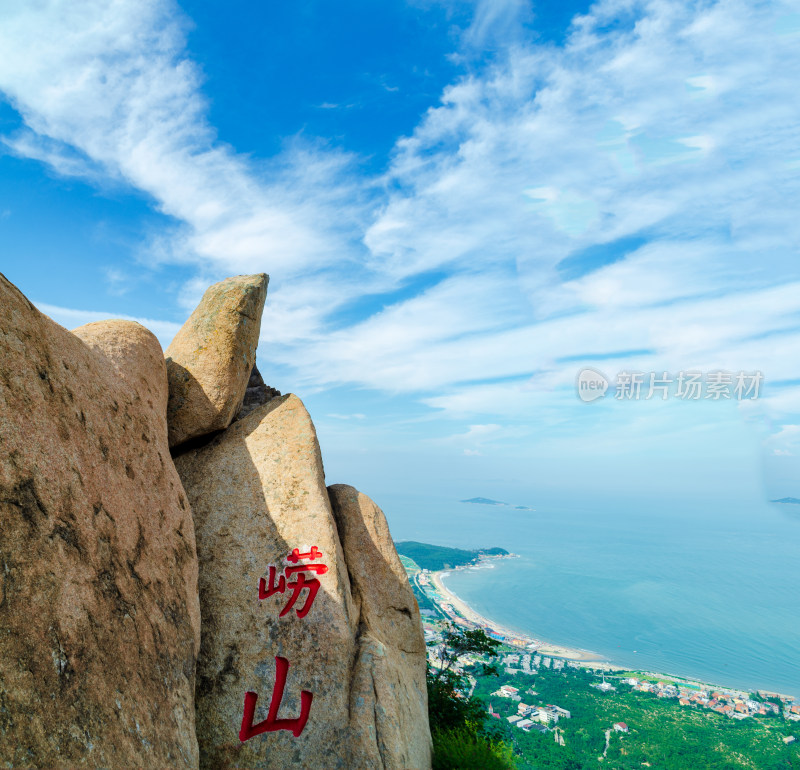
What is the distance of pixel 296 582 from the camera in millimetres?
7926

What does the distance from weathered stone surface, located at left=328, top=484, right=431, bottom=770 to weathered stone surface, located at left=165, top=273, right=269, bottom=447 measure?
3047 mm

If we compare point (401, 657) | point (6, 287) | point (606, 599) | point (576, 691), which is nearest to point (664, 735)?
point (576, 691)

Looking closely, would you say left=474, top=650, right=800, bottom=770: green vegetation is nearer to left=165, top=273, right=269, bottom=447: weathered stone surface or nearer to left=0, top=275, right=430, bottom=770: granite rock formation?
left=0, top=275, right=430, bottom=770: granite rock formation

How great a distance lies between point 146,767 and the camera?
446cm

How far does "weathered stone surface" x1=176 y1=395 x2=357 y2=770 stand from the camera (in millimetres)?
6852

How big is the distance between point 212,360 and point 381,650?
6.24 meters

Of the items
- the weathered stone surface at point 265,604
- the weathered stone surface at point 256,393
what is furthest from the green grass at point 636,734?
Result: the weathered stone surface at point 256,393

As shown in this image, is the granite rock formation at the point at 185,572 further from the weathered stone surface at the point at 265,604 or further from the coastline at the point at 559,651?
the coastline at the point at 559,651

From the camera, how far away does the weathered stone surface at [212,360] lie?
9719 mm

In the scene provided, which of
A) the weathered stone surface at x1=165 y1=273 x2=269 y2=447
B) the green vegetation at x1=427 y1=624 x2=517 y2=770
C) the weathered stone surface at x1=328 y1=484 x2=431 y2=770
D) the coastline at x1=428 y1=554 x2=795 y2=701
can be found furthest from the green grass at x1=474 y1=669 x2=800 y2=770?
the weathered stone surface at x1=165 y1=273 x2=269 y2=447

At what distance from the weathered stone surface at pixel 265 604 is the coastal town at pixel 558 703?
23504mm

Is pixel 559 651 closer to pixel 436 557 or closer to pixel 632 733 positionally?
pixel 632 733

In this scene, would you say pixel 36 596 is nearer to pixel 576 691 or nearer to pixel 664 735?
pixel 664 735

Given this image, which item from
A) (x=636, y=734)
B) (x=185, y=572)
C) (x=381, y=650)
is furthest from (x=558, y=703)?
(x=185, y=572)
